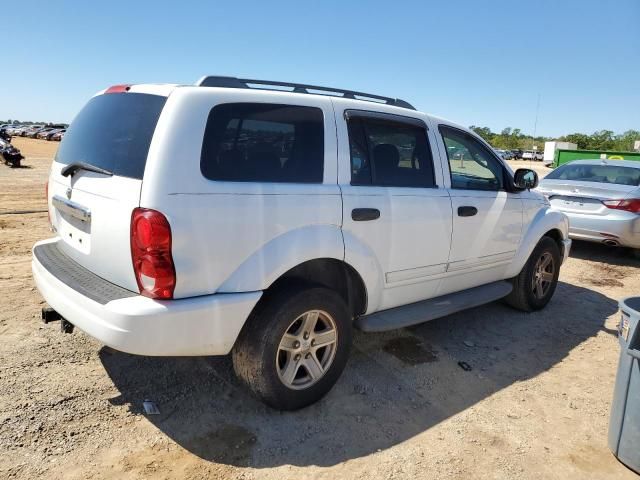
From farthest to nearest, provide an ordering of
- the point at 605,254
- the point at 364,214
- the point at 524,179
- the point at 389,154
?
the point at 605,254
the point at 524,179
the point at 389,154
the point at 364,214

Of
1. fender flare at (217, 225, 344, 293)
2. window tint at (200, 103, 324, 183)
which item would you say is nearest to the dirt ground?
fender flare at (217, 225, 344, 293)

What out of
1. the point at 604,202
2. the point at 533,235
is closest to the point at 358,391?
the point at 533,235

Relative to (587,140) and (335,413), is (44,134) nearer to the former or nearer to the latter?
(335,413)

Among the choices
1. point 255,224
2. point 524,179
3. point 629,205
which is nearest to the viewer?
point 255,224

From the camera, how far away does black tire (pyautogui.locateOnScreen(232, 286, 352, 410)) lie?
2.77m

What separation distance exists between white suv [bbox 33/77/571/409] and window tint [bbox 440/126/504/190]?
→ 0.11 feet

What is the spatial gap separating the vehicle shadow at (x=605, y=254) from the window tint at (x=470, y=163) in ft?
15.2

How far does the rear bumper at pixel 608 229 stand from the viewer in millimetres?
7156

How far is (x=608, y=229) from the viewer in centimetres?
725

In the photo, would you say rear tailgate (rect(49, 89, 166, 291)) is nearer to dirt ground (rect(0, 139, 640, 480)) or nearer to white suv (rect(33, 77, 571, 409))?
white suv (rect(33, 77, 571, 409))

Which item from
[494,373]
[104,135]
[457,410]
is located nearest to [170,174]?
[104,135]

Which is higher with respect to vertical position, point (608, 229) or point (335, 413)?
point (608, 229)

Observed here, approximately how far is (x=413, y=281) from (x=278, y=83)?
1.76 meters

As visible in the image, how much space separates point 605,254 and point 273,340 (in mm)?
7731
